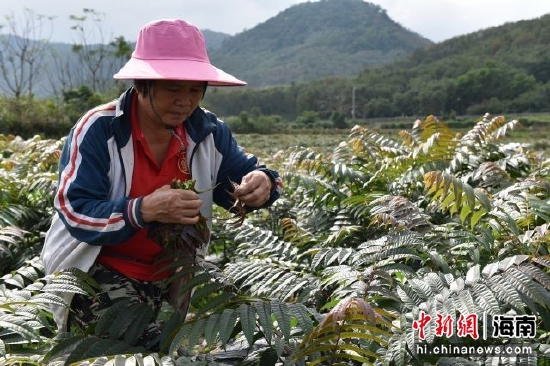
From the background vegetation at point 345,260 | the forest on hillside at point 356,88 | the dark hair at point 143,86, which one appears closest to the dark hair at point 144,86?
the dark hair at point 143,86

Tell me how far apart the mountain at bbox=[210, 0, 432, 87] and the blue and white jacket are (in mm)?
126782

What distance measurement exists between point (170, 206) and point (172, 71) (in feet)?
1.56

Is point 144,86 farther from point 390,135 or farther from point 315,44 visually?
point 315,44

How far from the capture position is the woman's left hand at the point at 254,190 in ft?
7.59

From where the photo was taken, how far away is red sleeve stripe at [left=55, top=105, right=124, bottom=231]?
208cm

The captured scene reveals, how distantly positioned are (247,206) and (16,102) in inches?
1037

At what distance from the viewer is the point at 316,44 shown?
509 ft

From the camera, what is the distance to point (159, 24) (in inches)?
88.6

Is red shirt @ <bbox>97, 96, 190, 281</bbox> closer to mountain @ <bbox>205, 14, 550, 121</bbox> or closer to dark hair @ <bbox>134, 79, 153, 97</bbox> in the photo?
dark hair @ <bbox>134, 79, 153, 97</bbox>

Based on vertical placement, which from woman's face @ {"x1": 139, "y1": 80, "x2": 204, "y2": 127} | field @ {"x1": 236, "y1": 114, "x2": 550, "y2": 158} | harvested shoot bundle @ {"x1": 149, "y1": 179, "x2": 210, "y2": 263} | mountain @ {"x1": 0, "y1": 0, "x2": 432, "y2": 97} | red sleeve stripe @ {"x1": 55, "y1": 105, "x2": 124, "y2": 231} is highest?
mountain @ {"x1": 0, "y1": 0, "x2": 432, "y2": 97}

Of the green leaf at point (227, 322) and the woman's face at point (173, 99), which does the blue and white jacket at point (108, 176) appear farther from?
the green leaf at point (227, 322)

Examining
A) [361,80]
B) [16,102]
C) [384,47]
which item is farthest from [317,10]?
[16,102]

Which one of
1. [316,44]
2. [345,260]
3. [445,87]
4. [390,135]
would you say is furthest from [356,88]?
[316,44]

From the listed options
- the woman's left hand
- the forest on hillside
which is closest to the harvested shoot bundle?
the woman's left hand
